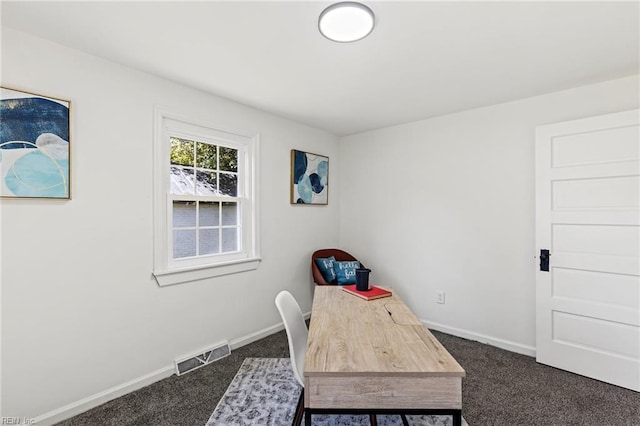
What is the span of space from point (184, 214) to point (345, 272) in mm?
1827

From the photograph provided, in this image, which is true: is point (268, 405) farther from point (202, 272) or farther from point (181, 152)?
point (181, 152)

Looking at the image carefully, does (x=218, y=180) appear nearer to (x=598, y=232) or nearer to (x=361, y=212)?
(x=361, y=212)

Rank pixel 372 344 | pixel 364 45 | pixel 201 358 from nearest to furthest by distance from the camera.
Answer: pixel 372 344, pixel 364 45, pixel 201 358

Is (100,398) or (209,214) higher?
(209,214)

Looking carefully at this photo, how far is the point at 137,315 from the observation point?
2227mm

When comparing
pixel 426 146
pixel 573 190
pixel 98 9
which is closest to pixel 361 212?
pixel 426 146

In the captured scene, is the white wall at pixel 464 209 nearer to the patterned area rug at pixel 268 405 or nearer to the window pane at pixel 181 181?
the patterned area rug at pixel 268 405

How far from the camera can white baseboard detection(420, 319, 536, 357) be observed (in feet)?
9.11

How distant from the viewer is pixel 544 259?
2.61 meters

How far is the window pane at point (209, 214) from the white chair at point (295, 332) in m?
1.26

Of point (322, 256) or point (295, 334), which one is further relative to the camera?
point (322, 256)

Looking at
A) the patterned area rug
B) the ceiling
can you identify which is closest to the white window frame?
the ceiling

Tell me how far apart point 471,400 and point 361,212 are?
93.5 inches

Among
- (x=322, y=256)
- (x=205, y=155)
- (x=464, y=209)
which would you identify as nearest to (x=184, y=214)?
(x=205, y=155)
